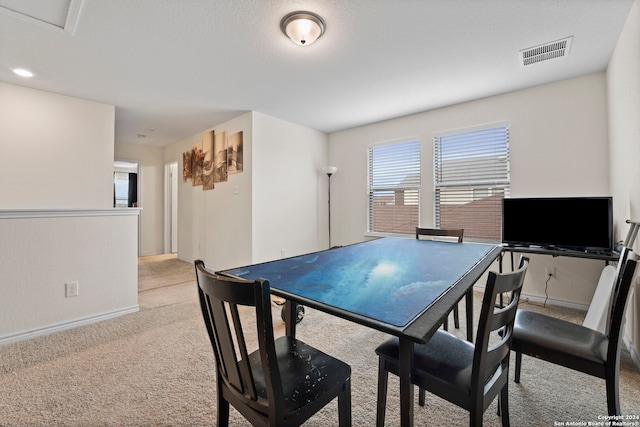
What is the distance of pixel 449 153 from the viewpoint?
379cm

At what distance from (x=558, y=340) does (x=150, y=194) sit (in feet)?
23.1

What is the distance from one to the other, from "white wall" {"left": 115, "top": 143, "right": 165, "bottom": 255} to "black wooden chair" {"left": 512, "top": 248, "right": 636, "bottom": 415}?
670 cm

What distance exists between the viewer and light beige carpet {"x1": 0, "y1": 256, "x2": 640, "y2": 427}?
56.4 inches

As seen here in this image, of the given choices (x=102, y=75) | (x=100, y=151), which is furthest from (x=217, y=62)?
(x=100, y=151)

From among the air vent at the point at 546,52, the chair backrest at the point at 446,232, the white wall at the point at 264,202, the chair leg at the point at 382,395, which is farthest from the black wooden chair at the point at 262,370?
the air vent at the point at 546,52

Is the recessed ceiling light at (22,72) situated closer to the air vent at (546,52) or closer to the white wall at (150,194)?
the white wall at (150,194)

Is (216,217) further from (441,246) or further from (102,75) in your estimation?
(441,246)

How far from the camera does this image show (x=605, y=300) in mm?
1698

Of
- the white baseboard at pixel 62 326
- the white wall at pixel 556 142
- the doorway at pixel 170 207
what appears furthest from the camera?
the doorway at pixel 170 207

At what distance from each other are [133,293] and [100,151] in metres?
2.05

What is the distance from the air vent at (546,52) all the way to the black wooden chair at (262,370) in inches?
119

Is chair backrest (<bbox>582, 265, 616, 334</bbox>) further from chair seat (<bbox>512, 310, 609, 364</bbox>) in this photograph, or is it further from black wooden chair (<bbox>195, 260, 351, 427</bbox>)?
black wooden chair (<bbox>195, 260, 351, 427</bbox>)

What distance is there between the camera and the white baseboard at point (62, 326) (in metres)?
2.22

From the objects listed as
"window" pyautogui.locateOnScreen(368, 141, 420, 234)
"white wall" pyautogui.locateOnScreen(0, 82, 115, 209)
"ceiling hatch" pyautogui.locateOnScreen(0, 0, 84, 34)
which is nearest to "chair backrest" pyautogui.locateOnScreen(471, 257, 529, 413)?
"ceiling hatch" pyautogui.locateOnScreen(0, 0, 84, 34)
